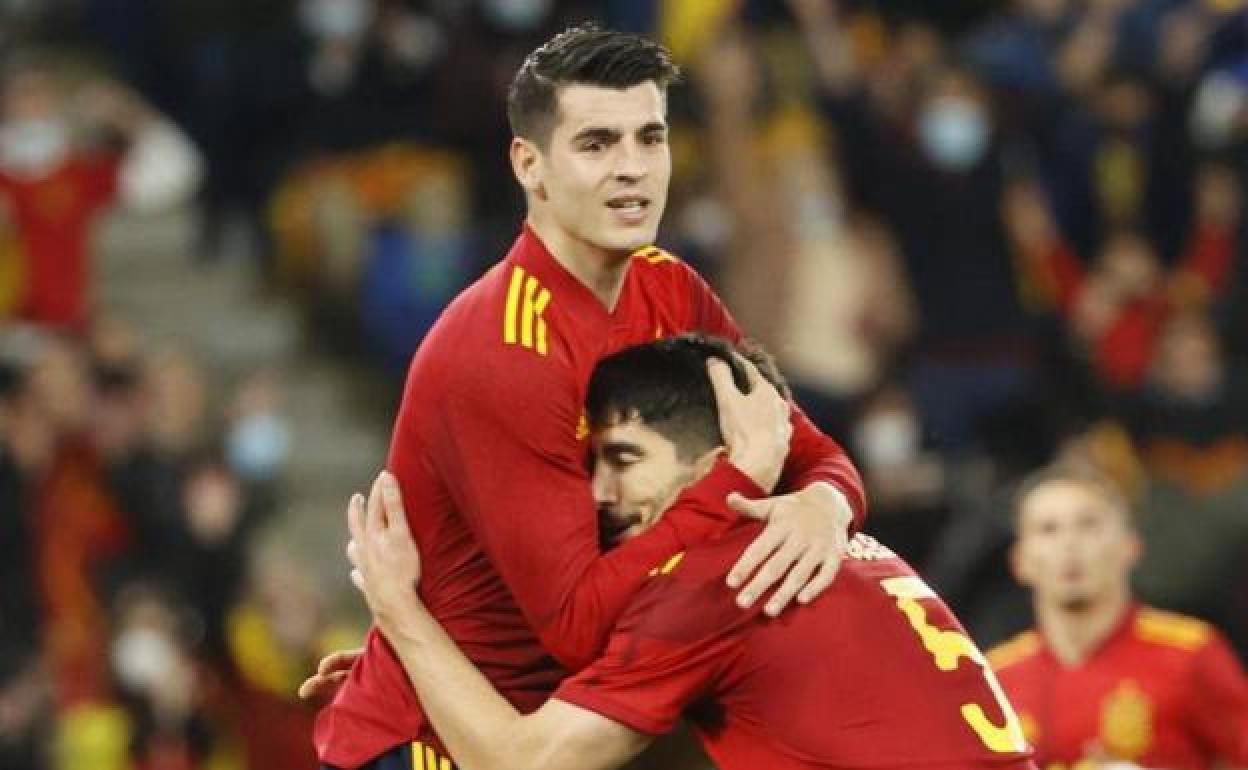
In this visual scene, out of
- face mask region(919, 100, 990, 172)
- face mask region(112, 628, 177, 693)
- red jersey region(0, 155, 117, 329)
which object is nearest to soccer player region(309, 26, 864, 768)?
face mask region(112, 628, 177, 693)

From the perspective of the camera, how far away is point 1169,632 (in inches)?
268

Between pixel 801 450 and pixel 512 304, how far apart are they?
67cm

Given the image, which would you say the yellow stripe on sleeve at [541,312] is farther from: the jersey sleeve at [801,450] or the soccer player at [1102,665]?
the soccer player at [1102,665]

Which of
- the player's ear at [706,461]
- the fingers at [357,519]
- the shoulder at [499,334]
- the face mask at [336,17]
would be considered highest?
the shoulder at [499,334]

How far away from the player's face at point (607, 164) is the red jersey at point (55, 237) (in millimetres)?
6463

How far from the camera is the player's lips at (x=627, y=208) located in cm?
481

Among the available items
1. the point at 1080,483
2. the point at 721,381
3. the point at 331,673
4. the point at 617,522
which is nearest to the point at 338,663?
the point at 331,673

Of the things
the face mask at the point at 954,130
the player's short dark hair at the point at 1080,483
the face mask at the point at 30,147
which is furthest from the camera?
the face mask at the point at 954,130

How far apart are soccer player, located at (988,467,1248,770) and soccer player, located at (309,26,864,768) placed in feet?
5.74

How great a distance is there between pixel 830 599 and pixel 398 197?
687cm

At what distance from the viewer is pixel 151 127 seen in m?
11.9

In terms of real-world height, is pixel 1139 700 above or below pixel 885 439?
above

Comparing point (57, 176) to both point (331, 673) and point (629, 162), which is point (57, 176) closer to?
point (331, 673)

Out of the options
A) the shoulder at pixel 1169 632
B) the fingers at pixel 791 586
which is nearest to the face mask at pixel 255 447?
the shoulder at pixel 1169 632
